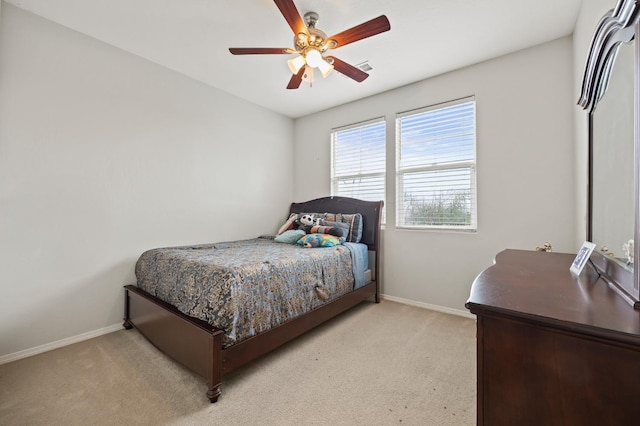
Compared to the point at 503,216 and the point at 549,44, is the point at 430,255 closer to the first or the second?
the point at 503,216

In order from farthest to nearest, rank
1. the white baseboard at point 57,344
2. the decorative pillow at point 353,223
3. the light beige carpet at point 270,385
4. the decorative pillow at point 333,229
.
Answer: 1. the decorative pillow at point 353,223
2. the decorative pillow at point 333,229
3. the white baseboard at point 57,344
4. the light beige carpet at point 270,385

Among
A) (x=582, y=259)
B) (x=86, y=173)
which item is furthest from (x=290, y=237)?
(x=582, y=259)

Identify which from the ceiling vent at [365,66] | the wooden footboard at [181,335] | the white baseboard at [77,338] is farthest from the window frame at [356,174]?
the wooden footboard at [181,335]

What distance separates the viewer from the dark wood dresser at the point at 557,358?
605mm

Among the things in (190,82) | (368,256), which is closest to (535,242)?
(368,256)

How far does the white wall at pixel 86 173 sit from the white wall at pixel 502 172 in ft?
7.82

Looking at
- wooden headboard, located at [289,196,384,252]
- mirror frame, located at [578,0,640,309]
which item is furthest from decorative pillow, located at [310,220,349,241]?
mirror frame, located at [578,0,640,309]

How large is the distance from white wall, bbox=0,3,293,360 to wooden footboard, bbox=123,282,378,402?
0.47 metres

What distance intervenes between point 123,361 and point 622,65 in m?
3.27

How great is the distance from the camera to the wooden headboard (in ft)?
11.3

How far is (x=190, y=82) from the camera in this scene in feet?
10.5

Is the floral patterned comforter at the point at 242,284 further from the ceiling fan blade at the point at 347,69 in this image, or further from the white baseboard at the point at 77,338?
the ceiling fan blade at the point at 347,69

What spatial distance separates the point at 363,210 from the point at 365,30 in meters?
2.11

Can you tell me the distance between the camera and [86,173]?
2463mm
